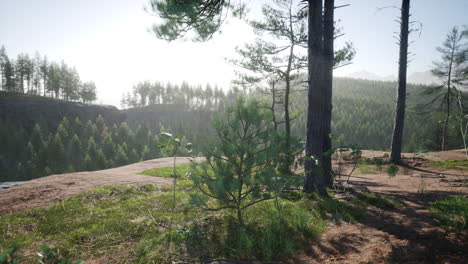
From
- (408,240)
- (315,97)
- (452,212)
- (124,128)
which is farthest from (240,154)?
(124,128)

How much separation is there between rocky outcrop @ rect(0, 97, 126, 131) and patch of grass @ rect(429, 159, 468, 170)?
63333 mm

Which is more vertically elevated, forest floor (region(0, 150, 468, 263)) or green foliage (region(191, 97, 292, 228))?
green foliage (region(191, 97, 292, 228))

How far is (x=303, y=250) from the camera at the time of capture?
275 centimetres

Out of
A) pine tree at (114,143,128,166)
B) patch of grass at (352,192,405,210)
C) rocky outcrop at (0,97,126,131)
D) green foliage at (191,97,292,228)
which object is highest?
rocky outcrop at (0,97,126,131)

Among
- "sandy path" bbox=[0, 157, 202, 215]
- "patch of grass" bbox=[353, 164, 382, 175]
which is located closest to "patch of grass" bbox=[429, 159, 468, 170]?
"patch of grass" bbox=[353, 164, 382, 175]

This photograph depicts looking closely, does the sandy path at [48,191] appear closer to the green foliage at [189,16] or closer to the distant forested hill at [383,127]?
the green foliage at [189,16]

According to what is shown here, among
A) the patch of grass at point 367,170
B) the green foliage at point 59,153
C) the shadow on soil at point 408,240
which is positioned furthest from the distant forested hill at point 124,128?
the patch of grass at point 367,170

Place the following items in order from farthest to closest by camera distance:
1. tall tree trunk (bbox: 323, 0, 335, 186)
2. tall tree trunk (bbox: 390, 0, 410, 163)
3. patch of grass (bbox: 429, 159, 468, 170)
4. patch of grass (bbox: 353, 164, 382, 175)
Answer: tall tree trunk (bbox: 390, 0, 410, 163) < patch of grass (bbox: 353, 164, 382, 175) < patch of grass (bbox: 429, 159, 468, 170) < tall tree trunk (bbox: 323, 0, 335, 186)

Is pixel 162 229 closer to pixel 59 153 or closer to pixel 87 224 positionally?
pixel 87 224

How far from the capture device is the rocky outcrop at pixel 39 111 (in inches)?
1842

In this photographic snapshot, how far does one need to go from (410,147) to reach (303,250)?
34478 mm

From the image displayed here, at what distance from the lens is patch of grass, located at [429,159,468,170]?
878 centimetres

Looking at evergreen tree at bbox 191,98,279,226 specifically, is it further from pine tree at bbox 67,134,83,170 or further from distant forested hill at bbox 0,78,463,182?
pine tree at bbox 67,134,83,170

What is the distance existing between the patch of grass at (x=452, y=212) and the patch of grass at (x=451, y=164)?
22.5 ft
